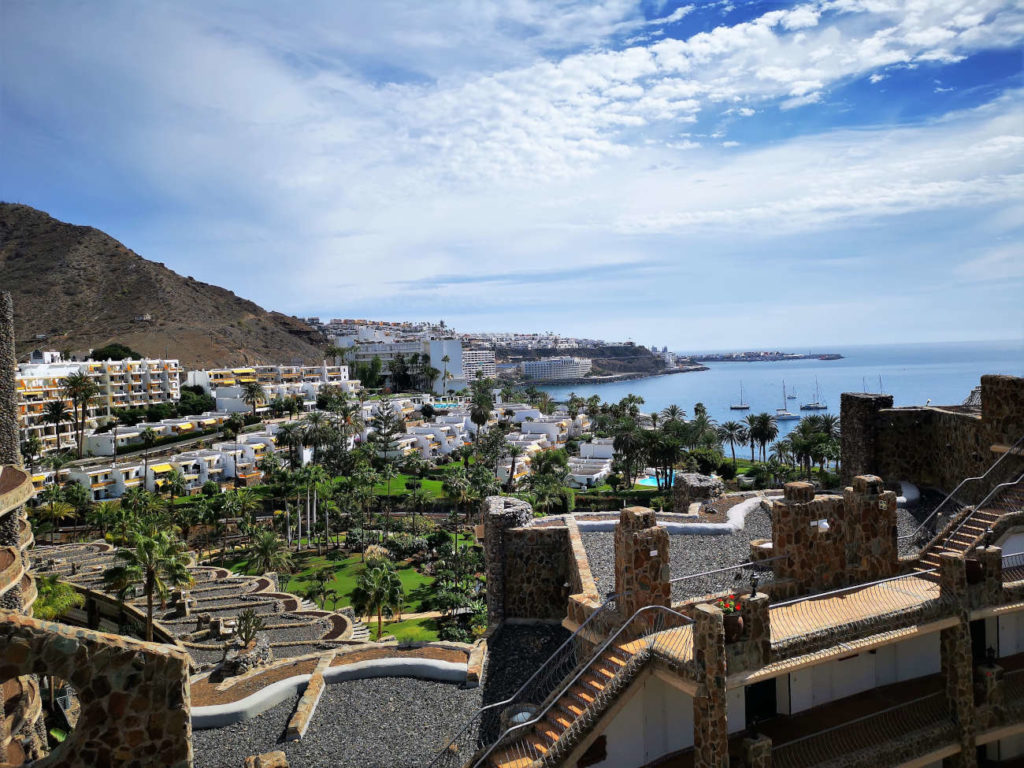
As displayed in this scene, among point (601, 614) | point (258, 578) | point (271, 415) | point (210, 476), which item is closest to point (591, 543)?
point (601, 614)

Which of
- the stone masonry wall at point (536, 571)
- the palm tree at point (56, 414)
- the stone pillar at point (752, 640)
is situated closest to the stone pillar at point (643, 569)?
the stone pillar at point (752, 640)

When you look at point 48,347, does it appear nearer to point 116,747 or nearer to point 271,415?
point 271,415

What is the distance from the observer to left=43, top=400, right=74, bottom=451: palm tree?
70812mm

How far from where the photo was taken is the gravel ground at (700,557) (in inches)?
441

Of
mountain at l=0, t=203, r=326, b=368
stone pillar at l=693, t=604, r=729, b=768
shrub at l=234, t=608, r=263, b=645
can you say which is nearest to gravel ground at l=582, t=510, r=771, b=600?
stone pillar at l=693, t=604, r=729, b=768

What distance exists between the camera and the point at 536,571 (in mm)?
14578

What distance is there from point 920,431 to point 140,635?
91.8ft

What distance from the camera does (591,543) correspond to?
1430 cm

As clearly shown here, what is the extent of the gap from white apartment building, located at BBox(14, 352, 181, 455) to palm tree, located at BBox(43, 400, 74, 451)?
1.23m

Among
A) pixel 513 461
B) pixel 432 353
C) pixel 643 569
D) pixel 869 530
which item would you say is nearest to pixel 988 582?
pixel 869 530

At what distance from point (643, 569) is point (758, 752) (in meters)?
2.73

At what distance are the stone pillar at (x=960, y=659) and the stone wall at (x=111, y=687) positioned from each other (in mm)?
10582

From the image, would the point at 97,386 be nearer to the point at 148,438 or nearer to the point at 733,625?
the point at 148,438

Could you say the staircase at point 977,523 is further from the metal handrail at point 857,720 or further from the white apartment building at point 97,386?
the white apartment building at point 97,386
